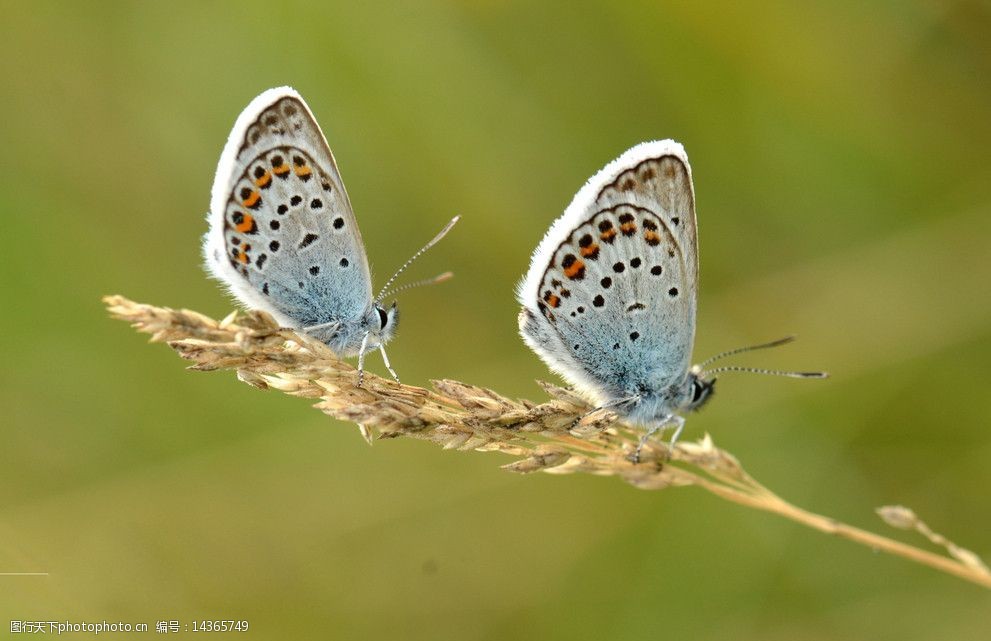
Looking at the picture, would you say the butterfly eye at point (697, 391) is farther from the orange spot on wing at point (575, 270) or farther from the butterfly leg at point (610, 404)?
the orange spot on wing at point (575, 270)

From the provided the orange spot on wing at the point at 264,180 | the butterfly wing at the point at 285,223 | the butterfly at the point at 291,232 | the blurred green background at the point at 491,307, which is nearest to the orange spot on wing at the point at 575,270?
the butterfly at the point at 291,232

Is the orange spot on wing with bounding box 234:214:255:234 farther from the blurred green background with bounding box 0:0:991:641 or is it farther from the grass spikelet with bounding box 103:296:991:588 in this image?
the blurred green background with bounding box 0:0:991:641

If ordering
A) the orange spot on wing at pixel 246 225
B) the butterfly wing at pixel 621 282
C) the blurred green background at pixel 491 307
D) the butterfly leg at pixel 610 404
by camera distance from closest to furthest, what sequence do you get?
the butterfly leg at pixel 610 404 → the butterfly wing at pixel 621 282 → the orange spot on wing at pixel 246 225 → the blurred green background at pixel 491 307

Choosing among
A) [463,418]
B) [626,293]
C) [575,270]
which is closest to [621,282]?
[626,293]

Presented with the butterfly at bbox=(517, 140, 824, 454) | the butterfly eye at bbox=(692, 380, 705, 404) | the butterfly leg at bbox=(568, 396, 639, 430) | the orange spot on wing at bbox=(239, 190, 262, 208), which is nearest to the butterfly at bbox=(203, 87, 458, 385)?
the orange spot on wing at bbox=(239, 190, 262, 208)

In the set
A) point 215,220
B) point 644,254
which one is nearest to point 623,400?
point 644,254

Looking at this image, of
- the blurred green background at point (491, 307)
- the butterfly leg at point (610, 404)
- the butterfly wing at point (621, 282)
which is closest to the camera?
the butterfly leg at point (610, 404)

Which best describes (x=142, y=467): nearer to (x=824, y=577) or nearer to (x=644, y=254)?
(x=644, y=254)
